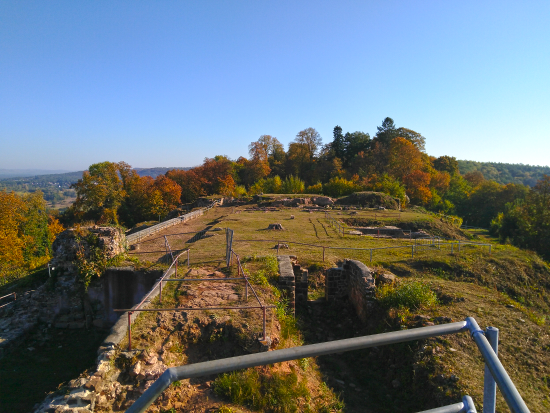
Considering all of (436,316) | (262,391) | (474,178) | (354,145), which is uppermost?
(354,145)

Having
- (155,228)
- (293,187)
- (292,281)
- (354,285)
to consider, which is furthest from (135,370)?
(293,187)

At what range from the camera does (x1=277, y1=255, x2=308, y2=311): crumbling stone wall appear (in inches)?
342

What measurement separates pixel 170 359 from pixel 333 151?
193ft

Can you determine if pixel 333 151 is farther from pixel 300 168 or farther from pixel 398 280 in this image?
pixel 398 280

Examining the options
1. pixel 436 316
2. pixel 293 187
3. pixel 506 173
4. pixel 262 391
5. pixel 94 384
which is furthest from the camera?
pixel 506 173

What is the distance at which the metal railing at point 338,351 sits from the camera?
4.03ft

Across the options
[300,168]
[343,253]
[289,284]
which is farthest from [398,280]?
[300,168]

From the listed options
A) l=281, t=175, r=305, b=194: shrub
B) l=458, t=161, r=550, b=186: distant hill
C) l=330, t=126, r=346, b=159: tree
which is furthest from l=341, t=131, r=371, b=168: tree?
l=458, t=161, r=550, b=186: distant hill

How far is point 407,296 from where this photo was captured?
7945 mm

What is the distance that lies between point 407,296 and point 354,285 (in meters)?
1.92

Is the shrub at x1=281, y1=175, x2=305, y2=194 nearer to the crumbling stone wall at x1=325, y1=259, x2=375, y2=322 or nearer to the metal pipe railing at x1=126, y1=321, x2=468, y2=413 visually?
the crumbling stone wall at x1=325, y1=259, x2=375, y2=322

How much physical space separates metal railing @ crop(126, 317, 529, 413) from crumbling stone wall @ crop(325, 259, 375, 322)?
7.40 metres

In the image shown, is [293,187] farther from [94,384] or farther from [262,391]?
[94,384]

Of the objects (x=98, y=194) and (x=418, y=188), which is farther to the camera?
(x=418, y=188)
